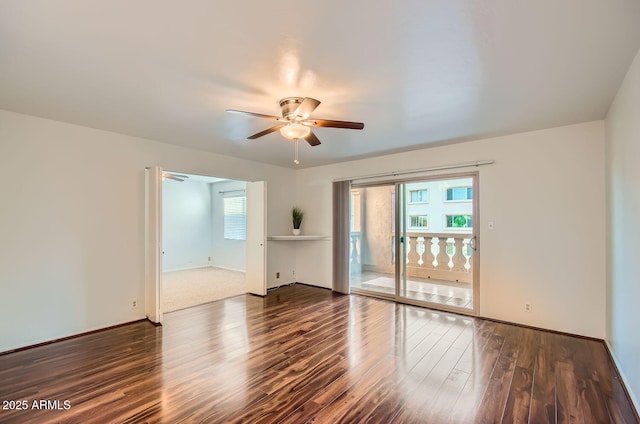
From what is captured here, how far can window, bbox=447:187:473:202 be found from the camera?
448cm

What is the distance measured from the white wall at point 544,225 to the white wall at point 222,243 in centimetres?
525

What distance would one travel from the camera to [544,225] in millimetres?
3594

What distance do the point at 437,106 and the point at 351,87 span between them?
98 cm

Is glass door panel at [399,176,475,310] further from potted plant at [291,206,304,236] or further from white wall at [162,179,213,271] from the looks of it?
white wall at [162,179,213,271]

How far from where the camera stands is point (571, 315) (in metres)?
3.43

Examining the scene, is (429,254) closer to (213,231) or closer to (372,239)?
(372,239)

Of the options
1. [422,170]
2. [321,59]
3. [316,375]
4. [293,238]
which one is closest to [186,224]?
[293,238]

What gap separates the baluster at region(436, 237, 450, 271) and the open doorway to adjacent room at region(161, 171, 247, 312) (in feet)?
14.0

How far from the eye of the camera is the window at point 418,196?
203 inches

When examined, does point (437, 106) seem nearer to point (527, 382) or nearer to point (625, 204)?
point (625, 204)

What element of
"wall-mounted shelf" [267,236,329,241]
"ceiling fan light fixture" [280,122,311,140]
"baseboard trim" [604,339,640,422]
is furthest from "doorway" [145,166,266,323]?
"baseboard trim" [604,339,640,422]

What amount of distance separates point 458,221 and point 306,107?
3.74 m

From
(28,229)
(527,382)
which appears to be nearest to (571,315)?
(527,382)

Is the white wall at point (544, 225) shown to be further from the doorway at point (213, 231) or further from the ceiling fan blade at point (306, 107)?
the doorway at point (213, 231)
